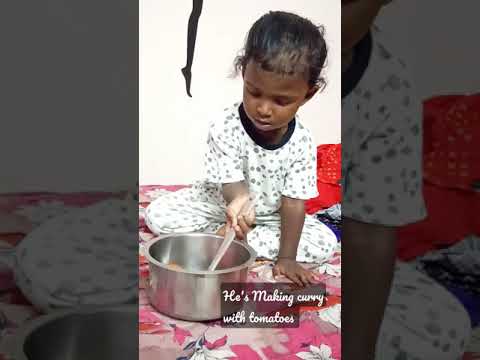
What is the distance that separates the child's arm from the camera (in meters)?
0.59

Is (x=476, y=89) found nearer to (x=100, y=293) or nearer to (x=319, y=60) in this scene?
(x=319, y=60)

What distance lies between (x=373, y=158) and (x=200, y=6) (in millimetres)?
238

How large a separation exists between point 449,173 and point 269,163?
0.48 m

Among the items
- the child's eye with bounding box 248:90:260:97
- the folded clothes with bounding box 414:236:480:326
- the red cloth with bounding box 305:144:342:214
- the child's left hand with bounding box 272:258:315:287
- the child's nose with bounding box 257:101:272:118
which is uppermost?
the child's eye with bounding box 248:90:260:97

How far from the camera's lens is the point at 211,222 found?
597 mm

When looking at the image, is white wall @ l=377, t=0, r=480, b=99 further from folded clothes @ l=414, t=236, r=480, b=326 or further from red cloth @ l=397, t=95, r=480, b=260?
folded clothes @ l=414, t=236, r=480, b=326

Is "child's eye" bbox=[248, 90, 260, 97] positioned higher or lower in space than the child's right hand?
higher

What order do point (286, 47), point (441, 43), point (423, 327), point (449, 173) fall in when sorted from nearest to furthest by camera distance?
point (286, 47) → point (423, 327) → point (441, 43) → point (449, 173)

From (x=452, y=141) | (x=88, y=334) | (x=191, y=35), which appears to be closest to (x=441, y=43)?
(x=452, y=141)

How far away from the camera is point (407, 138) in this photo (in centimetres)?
62

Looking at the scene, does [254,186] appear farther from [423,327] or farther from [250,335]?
[423,327]

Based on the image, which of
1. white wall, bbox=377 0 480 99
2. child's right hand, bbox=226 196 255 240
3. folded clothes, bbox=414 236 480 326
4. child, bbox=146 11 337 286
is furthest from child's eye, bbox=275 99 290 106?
folded clothes, bbox=414 236 480 326

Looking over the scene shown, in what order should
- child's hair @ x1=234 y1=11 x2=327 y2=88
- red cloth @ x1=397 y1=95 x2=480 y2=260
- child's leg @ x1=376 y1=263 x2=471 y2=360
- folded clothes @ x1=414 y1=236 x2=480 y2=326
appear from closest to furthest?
child's hair @ x1=234 y1=11 x2=327 y2=88, child's leg @ x1=376 y1=263 x2=471 y2=360, folded clothes @ x1=414 y1=236 x2=480 y2=326, red cloth @ x1=397 y1=95 x2=480 y2=260

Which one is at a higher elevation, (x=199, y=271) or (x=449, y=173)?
(x=449, y=173)
